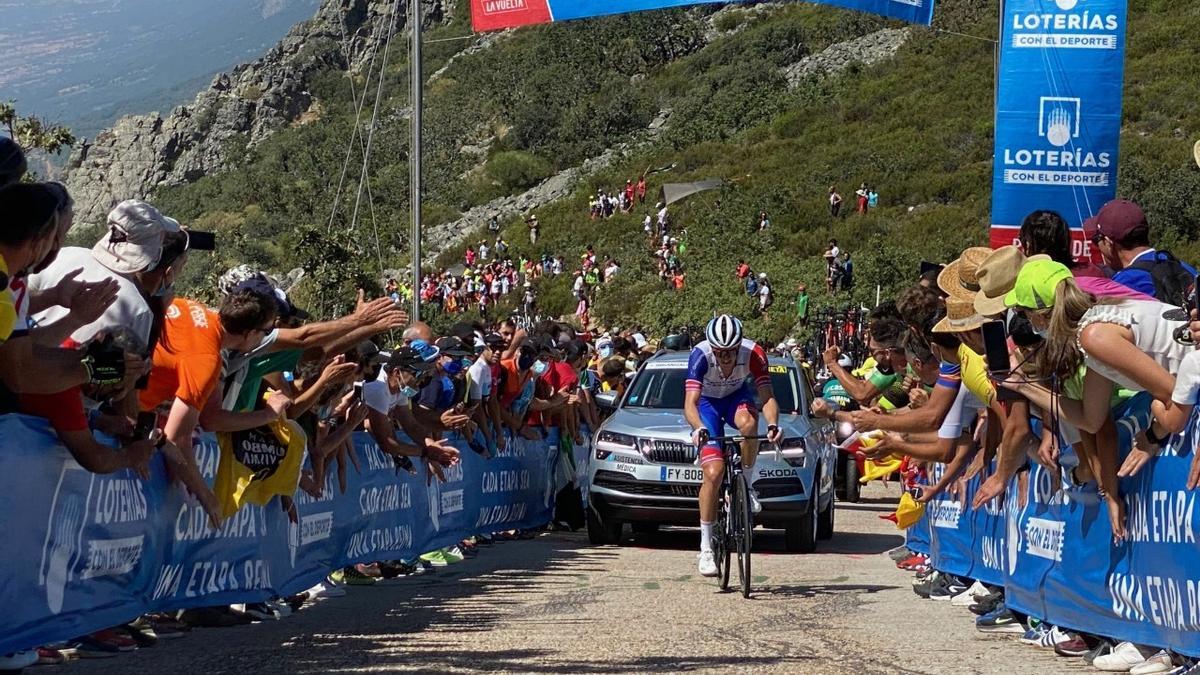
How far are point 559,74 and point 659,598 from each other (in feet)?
391

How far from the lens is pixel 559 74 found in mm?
128250

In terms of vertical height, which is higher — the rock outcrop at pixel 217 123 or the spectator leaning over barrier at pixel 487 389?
the rock outcrop at pixel 217 123

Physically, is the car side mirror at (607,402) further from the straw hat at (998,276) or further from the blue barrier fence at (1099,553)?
the straw hat at (998,276)

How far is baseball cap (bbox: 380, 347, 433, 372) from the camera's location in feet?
38.8

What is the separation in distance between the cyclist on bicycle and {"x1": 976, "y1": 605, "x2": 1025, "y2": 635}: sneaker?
8.66ft

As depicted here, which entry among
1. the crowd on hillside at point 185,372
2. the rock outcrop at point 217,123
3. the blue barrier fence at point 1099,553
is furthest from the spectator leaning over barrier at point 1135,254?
the rock outcrop at point 217,123

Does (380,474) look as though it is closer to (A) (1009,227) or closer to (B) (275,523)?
(B) (275,523)

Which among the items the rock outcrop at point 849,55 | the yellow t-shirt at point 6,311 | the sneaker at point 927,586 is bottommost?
the sneaker at point 927,586

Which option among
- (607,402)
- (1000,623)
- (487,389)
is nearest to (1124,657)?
(1000,623)

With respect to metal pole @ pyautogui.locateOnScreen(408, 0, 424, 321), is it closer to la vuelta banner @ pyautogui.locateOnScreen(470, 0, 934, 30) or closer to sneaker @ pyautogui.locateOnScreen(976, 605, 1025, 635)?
la vuelta banner @ pyautogui.locateOnScreen(470, 0, 934, 30)

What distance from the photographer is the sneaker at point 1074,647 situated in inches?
333

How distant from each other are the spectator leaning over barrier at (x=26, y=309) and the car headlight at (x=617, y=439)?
28.7 ft

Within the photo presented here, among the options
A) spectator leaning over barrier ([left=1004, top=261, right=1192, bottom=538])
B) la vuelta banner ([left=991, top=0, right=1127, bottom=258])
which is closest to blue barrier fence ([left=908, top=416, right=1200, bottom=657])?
spectator leaning over barrier ([left=1004, top=261, right=1192, bottom=538])

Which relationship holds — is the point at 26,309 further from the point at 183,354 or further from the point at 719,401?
the point at 719,401
